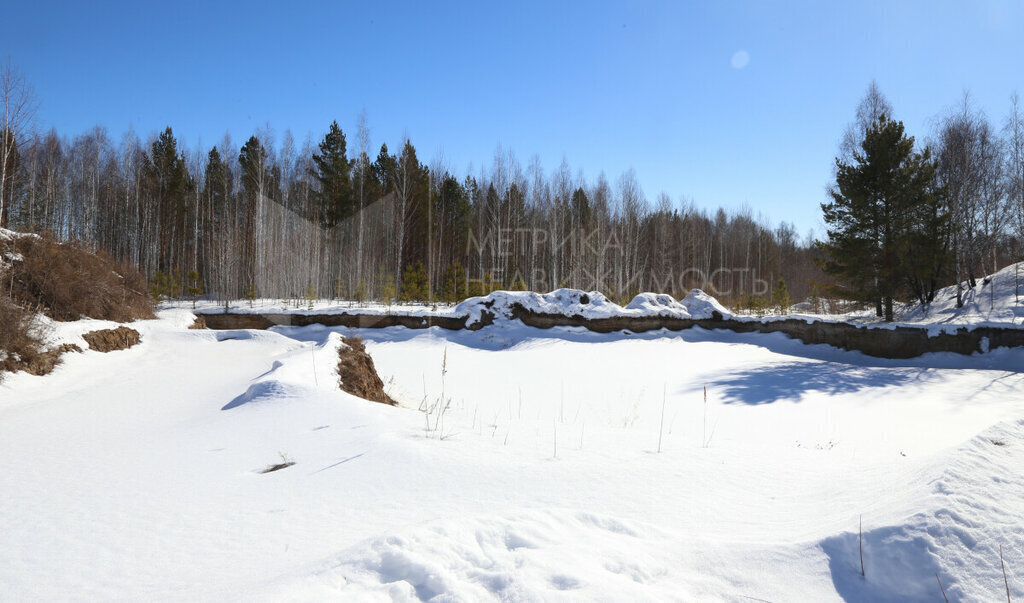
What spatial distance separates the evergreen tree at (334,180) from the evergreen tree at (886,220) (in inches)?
981

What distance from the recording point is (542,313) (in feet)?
47.0

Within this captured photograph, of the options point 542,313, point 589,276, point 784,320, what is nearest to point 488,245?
point 589,276

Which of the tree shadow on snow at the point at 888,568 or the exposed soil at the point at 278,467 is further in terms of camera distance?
the exposed soil at the point at 278,467

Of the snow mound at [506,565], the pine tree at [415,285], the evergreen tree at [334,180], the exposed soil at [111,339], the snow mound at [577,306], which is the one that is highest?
the evergreen tree at [334,180]

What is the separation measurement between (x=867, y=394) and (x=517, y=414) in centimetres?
622

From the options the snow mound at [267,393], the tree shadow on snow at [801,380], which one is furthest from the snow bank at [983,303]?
the snow mound at [267,393]

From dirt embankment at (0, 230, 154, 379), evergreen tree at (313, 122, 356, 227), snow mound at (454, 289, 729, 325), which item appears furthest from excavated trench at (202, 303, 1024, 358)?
evergreen tree at (313, 122, 356, 227)

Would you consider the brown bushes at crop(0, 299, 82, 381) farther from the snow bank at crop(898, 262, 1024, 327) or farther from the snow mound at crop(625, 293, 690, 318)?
the snow bank at crop(898, 262, 1024, 327)

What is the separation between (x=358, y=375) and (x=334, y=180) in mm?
24980

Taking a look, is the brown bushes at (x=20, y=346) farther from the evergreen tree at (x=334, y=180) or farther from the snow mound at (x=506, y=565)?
the evergreen tree at (x=334, y=180)

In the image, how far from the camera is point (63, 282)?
33.3 ft

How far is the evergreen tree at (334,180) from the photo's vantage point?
28.5 meters

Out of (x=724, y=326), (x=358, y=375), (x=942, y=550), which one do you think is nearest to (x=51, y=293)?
(x=358, y=375)

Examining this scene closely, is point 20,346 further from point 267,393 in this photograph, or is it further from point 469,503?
point 469,503
